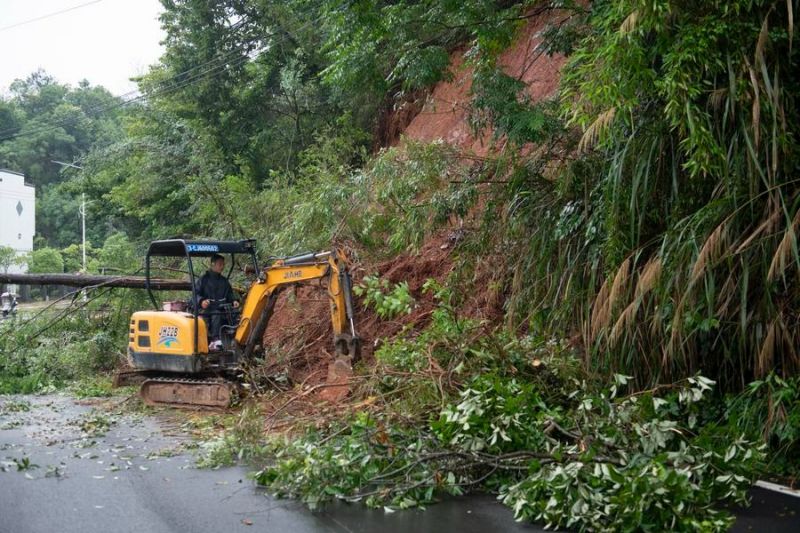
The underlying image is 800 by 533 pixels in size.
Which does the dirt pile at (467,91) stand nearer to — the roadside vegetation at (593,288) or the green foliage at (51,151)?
the roadside vegetation at (593,288)

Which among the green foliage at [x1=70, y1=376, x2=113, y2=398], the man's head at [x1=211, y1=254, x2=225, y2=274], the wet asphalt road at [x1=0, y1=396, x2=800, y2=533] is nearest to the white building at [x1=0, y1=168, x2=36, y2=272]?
the green foliage at [x1=70, y1=376, x2=113, y2=398]

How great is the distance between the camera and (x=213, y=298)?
43.5 ft

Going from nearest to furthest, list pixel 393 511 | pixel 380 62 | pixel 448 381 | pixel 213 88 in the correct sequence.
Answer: pixel 393 511
pixel 448 381
pixel 380 62
pixel 213 88

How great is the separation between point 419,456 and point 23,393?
10.3m

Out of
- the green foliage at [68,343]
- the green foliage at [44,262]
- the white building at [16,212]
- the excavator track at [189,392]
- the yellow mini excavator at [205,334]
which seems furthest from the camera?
the white building at [16,212]

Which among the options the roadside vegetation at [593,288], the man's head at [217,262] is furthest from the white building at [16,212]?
the roadside vegetation at [593,288]

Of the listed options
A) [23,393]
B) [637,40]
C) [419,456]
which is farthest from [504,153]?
[23,393]

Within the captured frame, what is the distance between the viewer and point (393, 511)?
6727mm

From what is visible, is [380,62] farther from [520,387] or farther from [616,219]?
[520,387]

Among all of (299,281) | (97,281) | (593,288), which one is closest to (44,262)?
(97,281)

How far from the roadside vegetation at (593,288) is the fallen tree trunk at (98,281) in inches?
167

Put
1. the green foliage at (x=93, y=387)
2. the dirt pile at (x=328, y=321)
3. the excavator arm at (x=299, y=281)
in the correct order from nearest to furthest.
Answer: the excavator arm at (x=299, y=281), the dirt pile at (x=328, y=321), the green foliage at (x=93, y=387)

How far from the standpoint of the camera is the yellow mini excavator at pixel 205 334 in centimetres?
1233

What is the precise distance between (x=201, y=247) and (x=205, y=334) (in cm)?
136
